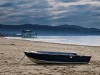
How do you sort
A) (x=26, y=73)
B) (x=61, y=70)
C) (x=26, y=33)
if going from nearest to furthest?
(x=26, y=73), (x=61, y=70), (x=26, y=33)

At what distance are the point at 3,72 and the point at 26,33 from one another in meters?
91.6

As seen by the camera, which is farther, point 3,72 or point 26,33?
point 26,33

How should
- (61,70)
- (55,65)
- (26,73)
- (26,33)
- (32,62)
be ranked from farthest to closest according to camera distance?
(26,33)
(32,62)
(55,65)
(61,70)
(26,73)

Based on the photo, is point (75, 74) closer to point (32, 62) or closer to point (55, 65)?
point (55, 65)

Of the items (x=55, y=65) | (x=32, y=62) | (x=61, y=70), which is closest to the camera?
(x=61, y=70)

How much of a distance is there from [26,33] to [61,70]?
90629 millimetres

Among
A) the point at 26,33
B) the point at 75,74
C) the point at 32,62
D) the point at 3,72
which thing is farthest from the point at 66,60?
the point at 26,33

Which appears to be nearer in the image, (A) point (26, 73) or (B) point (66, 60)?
(A) point (26, 73)

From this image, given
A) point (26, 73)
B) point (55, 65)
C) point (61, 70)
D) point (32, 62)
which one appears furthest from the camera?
point (32, 62)

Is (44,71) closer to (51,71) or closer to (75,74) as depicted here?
(51,71)

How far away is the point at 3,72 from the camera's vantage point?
14500mm

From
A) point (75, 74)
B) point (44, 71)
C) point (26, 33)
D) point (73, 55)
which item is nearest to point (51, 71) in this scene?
point (44, 71)

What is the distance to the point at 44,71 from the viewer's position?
50.0 feet

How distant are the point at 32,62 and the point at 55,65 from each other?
7.01ft
